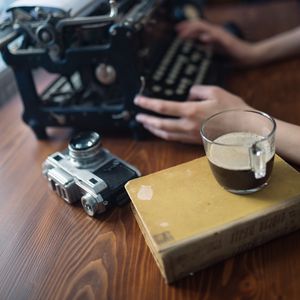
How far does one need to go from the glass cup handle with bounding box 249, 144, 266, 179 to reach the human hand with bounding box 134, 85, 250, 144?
27 centimetres

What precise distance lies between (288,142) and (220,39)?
62 centimetres

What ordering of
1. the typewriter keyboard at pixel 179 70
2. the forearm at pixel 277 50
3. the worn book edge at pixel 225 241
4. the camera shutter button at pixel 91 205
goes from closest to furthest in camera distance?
the worn book edge at pixel 225 241, the camera shutter button at pixel 91 205, the typewriter keyboard at pixel 179 70, the forearm at pixel 277 50

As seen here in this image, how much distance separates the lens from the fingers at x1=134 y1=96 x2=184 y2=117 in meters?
0.93

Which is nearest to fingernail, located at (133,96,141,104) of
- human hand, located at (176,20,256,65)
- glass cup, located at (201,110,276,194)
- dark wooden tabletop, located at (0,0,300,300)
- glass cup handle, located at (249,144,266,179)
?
dark wooden tabletop, located at (0,0,300,300)

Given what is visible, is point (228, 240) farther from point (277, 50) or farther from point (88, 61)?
point (277, 50)

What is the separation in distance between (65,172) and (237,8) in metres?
1.33

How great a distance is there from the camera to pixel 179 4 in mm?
1433

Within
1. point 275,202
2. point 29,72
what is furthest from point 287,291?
point 29,72

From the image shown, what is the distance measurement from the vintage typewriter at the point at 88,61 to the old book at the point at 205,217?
1.05 ft

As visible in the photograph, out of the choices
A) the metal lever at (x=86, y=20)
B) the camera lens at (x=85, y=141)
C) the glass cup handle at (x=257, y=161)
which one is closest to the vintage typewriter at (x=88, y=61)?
the metal lever at (x=86, y=20)

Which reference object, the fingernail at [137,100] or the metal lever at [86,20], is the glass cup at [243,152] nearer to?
the fingernail at [137,100]

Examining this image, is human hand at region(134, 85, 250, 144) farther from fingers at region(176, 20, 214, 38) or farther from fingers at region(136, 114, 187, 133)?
fingers at region(176, 20, 214, 38)

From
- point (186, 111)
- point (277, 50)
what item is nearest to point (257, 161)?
point (186, 111)

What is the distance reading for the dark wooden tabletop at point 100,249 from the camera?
643mm
